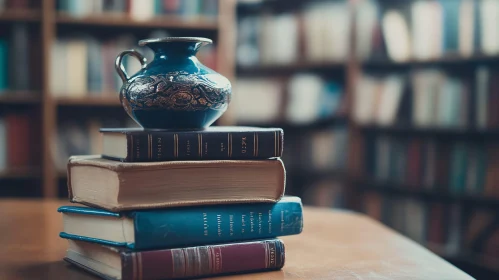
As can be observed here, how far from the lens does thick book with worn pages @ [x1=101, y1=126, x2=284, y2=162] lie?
0.76 meters

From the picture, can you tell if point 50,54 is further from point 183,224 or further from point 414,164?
point 183,224

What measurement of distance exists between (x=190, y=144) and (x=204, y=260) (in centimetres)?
15

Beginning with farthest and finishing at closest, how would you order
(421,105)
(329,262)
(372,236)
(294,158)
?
(294,158)
(421,105)
(372,236)
(329,262)

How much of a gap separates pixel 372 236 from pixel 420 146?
5.80 feet

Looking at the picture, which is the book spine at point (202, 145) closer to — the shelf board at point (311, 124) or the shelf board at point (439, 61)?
the shelf board at point (439, 61)

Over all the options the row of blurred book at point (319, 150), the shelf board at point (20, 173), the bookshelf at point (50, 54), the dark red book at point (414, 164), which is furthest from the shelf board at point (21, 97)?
the dark red book at point (414, 164)

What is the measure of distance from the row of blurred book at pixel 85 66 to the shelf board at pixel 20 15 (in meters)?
0.15

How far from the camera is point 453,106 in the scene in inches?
103

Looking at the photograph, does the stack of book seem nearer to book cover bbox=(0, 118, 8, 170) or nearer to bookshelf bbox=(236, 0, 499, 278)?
bookshelf bbox=(236, 0, 499, 278)

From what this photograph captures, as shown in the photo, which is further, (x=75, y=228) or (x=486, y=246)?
(x=486, y=246)

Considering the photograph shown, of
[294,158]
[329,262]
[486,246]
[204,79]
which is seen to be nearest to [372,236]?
[329,262]

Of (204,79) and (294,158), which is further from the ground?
(204,79)

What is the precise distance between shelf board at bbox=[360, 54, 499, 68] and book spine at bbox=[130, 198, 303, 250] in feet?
6.37

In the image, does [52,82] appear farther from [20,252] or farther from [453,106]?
[20,252]
